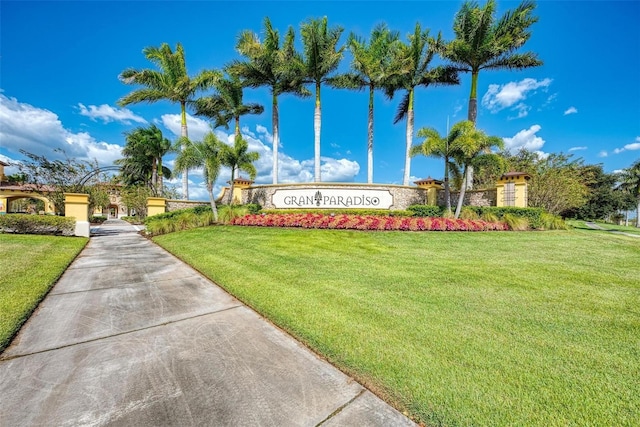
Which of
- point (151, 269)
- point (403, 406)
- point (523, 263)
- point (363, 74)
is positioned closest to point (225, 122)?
point (363, 74)

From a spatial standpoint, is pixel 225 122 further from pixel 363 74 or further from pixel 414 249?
pixel 414 249

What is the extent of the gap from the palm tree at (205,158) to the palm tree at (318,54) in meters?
6.19

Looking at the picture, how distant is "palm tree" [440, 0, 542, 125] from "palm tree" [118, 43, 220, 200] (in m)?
16.5

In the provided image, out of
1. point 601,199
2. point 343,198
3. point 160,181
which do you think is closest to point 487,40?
point 343,198

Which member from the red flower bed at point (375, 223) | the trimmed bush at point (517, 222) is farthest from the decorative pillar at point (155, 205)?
the trimmed bush at point (517, 222)

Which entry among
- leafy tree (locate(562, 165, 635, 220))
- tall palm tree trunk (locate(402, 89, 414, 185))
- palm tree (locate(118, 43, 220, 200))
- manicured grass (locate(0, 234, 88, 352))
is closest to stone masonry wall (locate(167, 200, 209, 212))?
palm tree (locate(118, 43, 220, 200))

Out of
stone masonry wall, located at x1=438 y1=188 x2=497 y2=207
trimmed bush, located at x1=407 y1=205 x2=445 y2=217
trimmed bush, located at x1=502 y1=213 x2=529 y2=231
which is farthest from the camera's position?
stone masonry wall, located at x1=438 y1=188 x2=497 y2=207

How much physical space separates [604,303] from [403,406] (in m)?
4.06

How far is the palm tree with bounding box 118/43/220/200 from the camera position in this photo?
17.9 meters

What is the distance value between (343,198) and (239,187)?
7533mm

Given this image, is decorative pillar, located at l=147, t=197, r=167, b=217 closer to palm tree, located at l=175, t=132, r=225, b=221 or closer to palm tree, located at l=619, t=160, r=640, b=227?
palm tree, located at l=175, t=132, r=225, b=221

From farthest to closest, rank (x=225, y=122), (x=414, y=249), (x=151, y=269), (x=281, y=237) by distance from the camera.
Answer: (x=225, y=122)
(x=281, y=237)
(x=414, y=249)
(x=151, y=269)

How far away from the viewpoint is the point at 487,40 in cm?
1573

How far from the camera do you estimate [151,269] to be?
19.5ft
